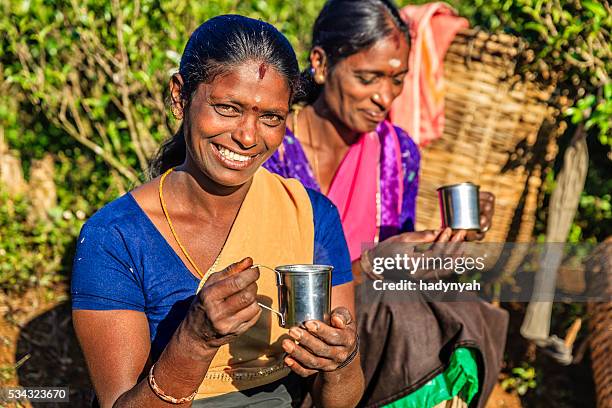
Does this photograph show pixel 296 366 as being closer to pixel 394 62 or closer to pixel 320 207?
pixel 320 207

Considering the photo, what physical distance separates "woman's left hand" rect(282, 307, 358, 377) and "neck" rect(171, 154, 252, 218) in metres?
0.60

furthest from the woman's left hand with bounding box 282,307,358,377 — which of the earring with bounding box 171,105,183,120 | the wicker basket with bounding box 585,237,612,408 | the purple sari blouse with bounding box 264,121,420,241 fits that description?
the wicker basket with bounding box 585,237,612,408

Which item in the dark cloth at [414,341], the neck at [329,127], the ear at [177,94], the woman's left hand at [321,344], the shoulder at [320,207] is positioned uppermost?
the ear at [177,94]

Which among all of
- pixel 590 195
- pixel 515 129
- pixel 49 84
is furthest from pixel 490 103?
pixel 49 84

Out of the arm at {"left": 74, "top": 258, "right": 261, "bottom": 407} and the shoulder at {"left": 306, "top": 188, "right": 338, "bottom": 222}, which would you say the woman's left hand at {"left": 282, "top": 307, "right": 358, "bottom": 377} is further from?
the shoulder at {"left": 306, "top": 188, "right": 338, "bottom": 222}

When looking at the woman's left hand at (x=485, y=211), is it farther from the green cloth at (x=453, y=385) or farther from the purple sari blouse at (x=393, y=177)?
the green cloth at (x=453, y=385)

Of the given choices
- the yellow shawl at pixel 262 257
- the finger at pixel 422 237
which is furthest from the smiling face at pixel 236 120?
the finger at pixel 422 237

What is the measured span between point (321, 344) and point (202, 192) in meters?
0.70

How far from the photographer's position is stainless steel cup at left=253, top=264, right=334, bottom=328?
6.79ft

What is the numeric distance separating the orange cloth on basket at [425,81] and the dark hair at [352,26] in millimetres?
739

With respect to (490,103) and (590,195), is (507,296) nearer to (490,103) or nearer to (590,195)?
(590,195)

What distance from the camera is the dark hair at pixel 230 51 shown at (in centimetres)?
226

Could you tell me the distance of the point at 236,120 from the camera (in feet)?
7.48

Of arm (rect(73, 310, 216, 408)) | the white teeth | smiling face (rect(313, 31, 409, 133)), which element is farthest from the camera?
smiling face (rect(313, 31, 409, 133))
